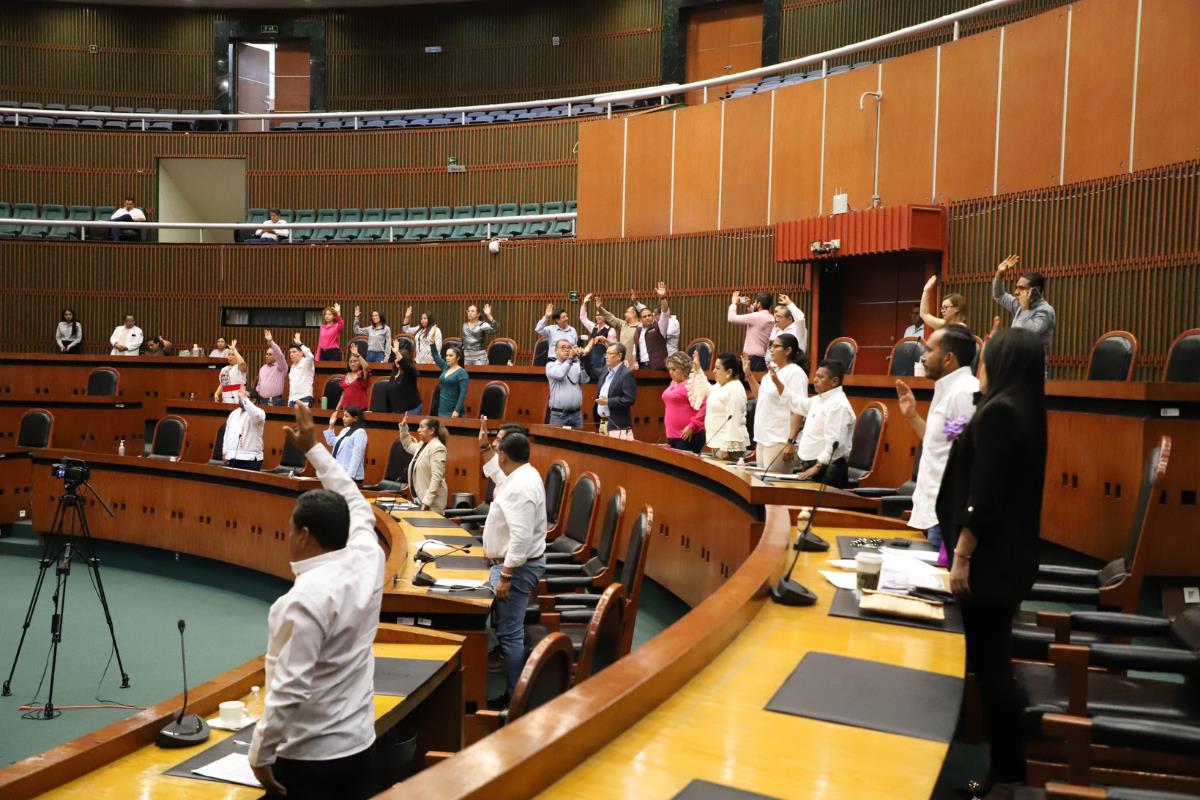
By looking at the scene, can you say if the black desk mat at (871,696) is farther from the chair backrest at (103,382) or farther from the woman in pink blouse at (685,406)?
the chair backrest at (103,382)

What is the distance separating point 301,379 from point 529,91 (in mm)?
8424

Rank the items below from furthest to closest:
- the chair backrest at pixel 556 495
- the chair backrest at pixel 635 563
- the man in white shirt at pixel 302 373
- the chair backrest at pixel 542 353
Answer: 1. the man in white shirt at pixel 302 373
2. the chair backrest at pixel 542 353
3. the chair backrest at pixel 556 495
4. the chair backrest at pixel 635 563

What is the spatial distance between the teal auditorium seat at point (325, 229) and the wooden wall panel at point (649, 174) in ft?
17.4

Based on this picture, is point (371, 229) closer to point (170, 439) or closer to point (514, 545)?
point (170, 439)

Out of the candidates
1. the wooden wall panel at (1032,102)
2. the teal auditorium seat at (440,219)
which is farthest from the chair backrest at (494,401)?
the teal auditorium seat at (440,219)

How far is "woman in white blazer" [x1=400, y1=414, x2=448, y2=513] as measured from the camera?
7.24 meters

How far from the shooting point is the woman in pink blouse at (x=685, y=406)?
22.9 feet

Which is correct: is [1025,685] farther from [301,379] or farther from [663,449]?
[301,379]

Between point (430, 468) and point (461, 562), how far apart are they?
2.28 m

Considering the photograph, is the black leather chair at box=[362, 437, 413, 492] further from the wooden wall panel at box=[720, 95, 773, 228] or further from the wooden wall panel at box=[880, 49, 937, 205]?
the wooden wall panel at box=[880, 49, 937, 205]

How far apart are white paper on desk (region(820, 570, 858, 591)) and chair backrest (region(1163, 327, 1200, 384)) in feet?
10.7

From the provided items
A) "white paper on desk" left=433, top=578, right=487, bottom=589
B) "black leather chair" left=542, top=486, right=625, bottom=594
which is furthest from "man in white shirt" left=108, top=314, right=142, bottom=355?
"white paper on desk" left=433, top=578, right=487, bottom=589

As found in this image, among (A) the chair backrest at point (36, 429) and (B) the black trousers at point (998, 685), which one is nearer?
(B) the black trousers at point (998, 685)

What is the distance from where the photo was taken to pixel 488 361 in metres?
11.9
